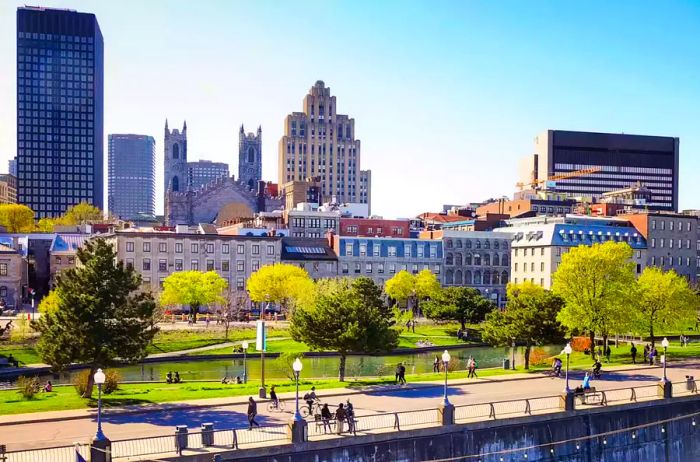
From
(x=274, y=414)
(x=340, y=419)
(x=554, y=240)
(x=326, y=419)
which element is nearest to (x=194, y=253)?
(x=554, y=240)

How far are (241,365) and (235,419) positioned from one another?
29.9m

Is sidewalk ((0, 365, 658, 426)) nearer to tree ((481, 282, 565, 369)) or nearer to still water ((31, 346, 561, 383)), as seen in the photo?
tree ((481, 282, 565, 369))

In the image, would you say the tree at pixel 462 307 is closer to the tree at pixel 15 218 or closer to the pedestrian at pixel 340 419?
the pedestrian at pixel 340 419

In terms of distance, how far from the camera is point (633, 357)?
185 ft

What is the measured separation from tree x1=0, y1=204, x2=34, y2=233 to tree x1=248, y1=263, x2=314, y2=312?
253ft

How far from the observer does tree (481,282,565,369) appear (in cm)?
5422

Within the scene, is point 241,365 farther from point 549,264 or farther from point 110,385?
point 549,264

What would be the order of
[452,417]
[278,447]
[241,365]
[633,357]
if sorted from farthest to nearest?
[241,365], [633,357], [452,417], [278,447]

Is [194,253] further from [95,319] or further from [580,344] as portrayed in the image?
[95,319]

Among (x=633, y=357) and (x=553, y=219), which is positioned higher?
(x=553, y=219)

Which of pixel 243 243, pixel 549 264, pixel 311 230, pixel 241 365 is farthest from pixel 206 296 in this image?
pixel 549 264

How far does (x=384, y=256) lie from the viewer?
112500mm

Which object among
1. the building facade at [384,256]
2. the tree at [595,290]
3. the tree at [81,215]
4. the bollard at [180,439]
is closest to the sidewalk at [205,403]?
the bollard at [180,439]

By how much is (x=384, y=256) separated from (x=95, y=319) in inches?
2981
